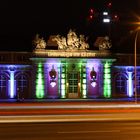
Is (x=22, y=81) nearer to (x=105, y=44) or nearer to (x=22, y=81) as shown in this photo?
(x=22, y=81)

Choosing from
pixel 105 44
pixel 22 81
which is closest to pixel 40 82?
pixel 22 81

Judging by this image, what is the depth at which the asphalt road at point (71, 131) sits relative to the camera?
18.8m

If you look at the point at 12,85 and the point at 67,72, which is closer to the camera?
the point at 12,85

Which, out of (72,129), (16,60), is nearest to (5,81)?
(16,60)

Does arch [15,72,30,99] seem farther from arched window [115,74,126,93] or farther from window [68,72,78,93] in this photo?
arched window [115,74,126,93]

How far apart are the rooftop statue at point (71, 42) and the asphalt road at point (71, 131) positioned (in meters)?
42.5

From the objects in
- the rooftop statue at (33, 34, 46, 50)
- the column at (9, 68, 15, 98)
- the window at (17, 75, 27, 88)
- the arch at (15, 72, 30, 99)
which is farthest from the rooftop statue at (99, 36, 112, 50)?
the column at (9, 68, 15, 98)

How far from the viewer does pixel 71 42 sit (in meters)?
68.0

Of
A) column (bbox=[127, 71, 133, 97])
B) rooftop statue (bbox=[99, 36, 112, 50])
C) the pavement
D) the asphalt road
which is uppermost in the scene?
rooftop statue (bbox=[99, 36, 112, 50])

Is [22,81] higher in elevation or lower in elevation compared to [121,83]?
higher

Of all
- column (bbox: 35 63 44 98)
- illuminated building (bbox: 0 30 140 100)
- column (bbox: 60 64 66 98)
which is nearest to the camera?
illuminated building (bbox: 0 30 140 100)

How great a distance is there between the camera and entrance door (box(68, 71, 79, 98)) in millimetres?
67312

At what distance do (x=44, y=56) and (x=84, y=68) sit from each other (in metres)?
5.37

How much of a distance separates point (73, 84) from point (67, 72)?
5.86ft
